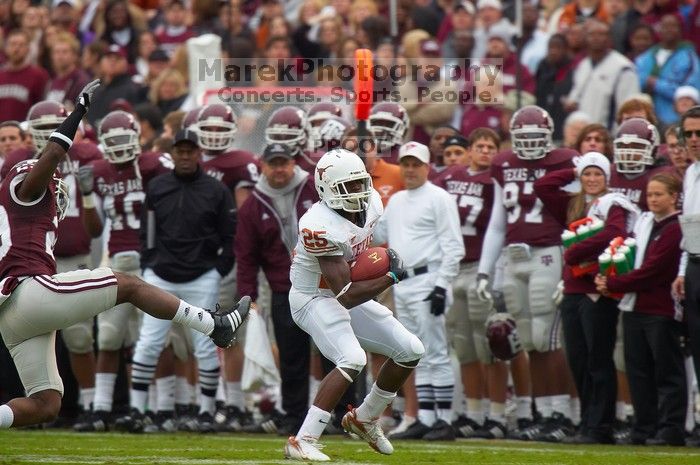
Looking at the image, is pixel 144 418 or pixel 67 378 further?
pixel 67 378

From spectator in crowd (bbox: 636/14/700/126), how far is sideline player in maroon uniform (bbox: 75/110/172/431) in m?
4.55

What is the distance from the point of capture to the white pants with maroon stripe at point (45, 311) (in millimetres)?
7594

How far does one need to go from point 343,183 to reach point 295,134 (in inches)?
124

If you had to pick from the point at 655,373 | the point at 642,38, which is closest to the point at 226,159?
the point at 655,373

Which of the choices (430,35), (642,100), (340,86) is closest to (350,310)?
(642,100)

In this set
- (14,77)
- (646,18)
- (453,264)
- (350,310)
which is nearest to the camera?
(350,310)

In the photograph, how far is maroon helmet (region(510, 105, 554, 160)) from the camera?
34.2ft

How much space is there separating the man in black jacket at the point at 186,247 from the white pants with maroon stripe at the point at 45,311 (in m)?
2.73

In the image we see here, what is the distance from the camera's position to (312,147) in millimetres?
11312

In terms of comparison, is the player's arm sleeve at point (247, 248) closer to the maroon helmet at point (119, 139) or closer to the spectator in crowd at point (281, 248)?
the spectator in crowd at point (281, 248)

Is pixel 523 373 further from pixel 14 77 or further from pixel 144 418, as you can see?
pixel 14 77

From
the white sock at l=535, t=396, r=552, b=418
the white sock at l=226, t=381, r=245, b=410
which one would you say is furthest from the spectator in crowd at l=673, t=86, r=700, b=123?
the white sock at l=226, t=381, r=245, b=410

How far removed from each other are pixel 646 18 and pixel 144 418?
639 centimetres

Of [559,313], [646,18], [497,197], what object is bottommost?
[559,313]
